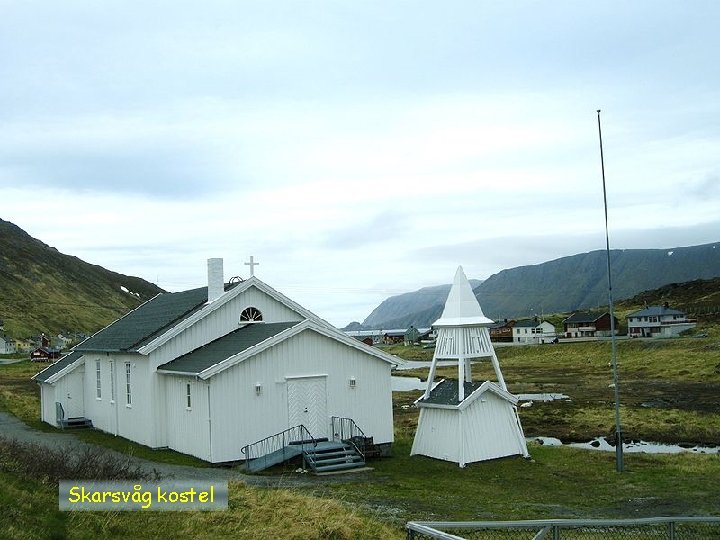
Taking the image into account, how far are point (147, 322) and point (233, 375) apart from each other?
894 centimetres

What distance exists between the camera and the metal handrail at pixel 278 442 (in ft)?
84.0

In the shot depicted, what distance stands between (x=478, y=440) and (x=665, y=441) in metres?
12.4

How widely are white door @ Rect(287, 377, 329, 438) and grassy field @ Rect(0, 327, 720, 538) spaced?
2.54 m

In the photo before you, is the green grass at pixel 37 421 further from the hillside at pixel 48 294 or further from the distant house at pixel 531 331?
the distant house at pixel 531 331

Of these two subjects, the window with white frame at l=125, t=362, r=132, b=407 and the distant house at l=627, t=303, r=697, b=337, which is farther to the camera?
the distant house at l=627, t=303, r=697, b=337

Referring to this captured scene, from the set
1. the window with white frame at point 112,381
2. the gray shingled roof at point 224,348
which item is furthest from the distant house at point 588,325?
the gray shingled roof at point 224,348

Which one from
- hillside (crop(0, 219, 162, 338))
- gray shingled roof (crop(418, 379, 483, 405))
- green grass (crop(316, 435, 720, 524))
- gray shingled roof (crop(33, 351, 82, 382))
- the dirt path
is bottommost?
green grass (crop(316, 435, 720, 524))

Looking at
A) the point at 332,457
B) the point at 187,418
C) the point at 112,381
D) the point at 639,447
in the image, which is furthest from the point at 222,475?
the point at 639,447

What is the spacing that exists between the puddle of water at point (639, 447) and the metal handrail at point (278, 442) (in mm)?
12649

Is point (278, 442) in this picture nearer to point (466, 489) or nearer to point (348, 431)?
point (348, 431)

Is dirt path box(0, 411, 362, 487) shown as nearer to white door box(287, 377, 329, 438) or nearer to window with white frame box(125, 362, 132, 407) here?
window with white frame box(125, 362, 132, 407)

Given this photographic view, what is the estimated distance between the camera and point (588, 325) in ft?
441

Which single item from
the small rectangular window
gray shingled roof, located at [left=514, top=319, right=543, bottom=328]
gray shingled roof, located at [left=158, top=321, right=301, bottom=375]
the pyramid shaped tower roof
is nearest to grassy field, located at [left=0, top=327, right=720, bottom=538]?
the small rectangular window

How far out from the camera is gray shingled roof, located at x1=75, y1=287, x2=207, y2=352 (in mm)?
30531
